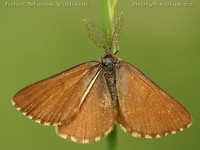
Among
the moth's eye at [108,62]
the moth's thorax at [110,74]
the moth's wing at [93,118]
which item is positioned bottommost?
the moth's wing at [93,118]

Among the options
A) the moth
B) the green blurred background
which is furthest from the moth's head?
the green blurred background

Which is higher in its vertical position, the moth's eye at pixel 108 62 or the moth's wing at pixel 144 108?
the moth's eye at pixel 108 62

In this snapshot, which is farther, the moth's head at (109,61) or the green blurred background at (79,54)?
the green blurred background at (79,54)

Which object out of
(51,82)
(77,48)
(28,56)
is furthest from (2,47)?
(51,82)

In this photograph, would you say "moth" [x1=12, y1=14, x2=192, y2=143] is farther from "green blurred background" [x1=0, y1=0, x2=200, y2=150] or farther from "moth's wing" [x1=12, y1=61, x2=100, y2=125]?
"green blurred background" [x1=0, y1=0, x2=200, y2=150]

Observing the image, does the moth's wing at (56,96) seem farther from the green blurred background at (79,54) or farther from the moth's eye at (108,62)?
the green blurred background at (79,54)

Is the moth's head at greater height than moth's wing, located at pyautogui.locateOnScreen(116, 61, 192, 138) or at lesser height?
greater

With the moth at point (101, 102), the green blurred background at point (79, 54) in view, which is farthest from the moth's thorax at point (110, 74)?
the green blurred background at point (79, 54)
